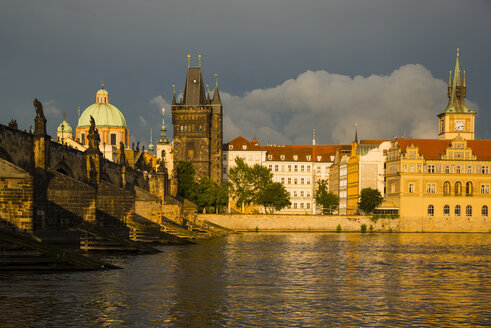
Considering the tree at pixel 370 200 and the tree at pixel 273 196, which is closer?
the tree at pixel 370 200

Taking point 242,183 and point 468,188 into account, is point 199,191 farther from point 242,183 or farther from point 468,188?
point 468,188

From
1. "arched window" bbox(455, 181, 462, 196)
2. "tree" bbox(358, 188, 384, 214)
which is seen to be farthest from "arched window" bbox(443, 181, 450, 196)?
"tree" bbox(358, 188, 384, 214)

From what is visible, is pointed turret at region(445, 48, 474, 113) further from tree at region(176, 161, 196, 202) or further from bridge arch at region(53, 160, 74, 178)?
bridge arch at region(53, 160, 74, 178)

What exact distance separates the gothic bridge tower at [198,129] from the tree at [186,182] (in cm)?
3246

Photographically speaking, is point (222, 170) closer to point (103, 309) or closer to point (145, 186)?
point (145, 186)

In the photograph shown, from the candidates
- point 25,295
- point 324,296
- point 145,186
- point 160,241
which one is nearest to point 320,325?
point 324,296

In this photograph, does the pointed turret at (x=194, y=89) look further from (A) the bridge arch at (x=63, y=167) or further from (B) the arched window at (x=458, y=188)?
(A) the bridge arch at (x=63, y=167)

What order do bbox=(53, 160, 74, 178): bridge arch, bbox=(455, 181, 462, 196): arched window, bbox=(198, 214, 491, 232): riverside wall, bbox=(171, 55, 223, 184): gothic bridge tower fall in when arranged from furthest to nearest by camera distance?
bbox=(171, 55, 223, 184): gothic bridge tower
bbox=(455, 181, 462, 196): arched window
bbox=(198, 214, 491, 232): riverside wall
bbox=(53, 160, 74, 178): bridge arch

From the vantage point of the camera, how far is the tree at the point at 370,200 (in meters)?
121

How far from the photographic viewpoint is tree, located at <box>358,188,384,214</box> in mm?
121438

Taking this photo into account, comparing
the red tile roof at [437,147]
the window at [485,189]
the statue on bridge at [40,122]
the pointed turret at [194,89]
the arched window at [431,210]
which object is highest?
the pointed turret at [194,89]

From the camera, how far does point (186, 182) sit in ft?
381

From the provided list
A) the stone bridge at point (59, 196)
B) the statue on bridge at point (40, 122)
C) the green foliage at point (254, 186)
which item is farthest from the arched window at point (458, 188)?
the statue on bridge at point (40, 122)

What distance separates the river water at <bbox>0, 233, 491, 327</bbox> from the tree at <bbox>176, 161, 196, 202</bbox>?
72.6 meters
